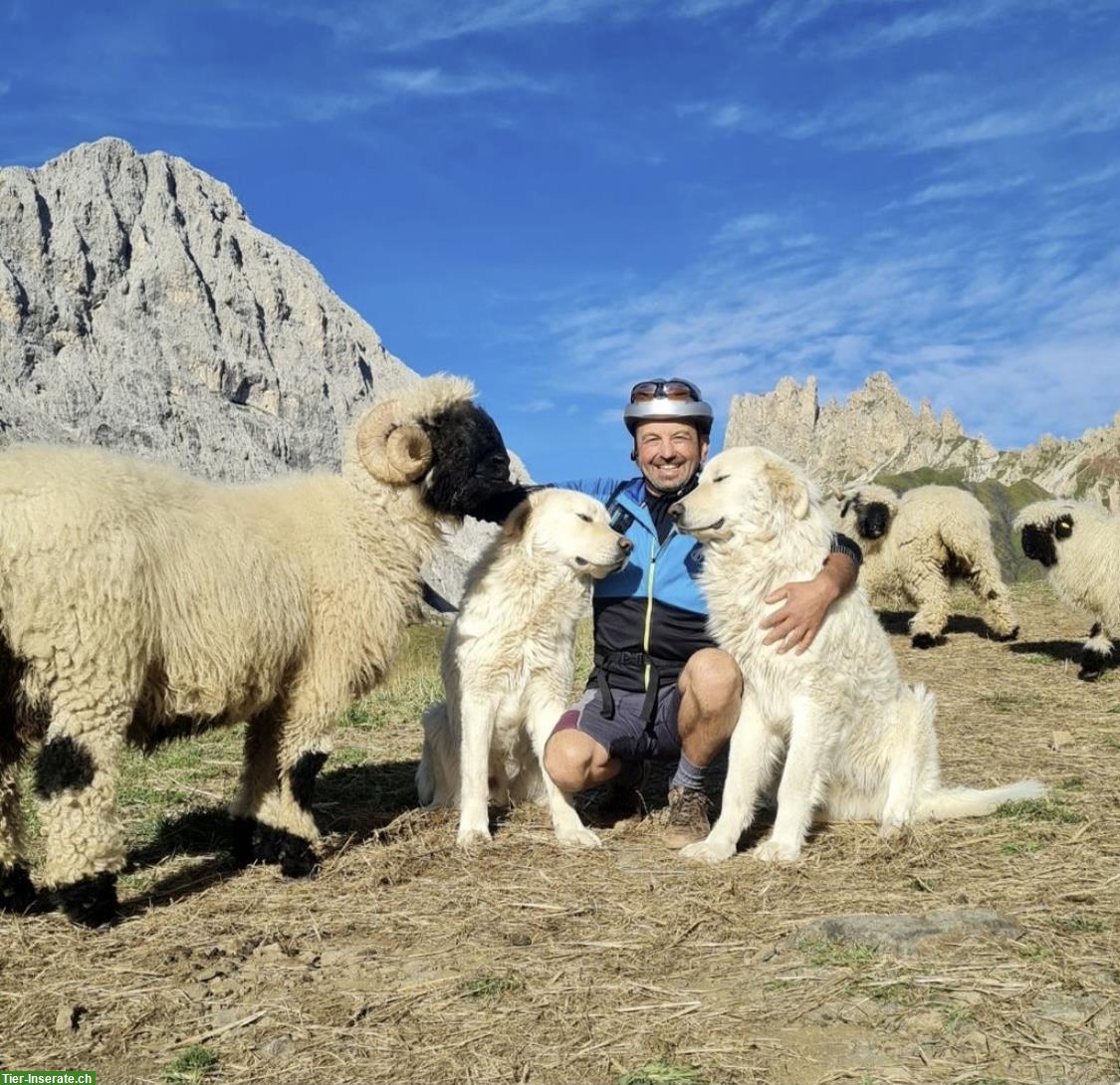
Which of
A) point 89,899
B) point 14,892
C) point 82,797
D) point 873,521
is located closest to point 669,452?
point 82,797

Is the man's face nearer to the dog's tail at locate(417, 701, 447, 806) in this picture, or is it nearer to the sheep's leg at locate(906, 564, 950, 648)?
the dog's tail at locate(417, 701, 447, 806)

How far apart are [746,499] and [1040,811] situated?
2.70 m

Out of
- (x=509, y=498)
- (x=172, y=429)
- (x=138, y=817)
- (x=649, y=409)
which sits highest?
(x=172, y=429)

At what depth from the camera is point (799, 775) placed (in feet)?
19.3

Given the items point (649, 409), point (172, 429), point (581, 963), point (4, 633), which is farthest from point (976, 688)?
point (172, 429)

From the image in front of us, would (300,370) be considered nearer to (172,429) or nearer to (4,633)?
(172,429)

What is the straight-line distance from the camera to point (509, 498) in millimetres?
6773

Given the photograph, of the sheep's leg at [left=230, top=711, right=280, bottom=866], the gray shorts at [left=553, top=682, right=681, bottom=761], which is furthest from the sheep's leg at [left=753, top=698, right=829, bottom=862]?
the sheep's leg at [left=230, top=711, right=280, bottom=866]

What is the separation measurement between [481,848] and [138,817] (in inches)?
103

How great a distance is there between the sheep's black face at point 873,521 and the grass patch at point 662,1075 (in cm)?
1358

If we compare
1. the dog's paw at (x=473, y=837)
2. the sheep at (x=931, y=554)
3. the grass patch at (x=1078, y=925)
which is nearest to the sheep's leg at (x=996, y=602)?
the sheep at (x=931, y=554)

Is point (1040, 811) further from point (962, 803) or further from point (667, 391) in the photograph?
point (667, 391)

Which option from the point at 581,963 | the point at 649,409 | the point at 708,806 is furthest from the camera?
the point at 708,806

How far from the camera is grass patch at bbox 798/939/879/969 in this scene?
402 cm
